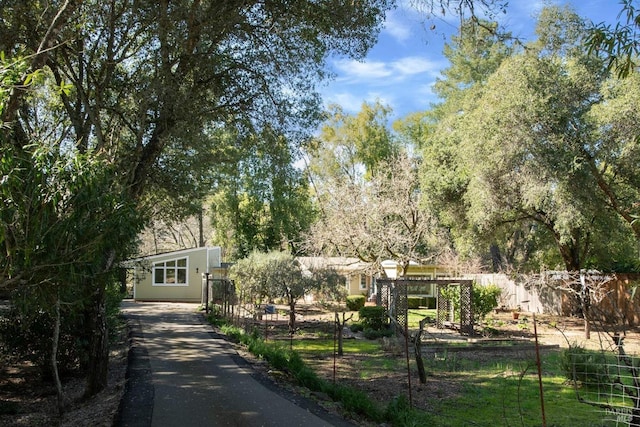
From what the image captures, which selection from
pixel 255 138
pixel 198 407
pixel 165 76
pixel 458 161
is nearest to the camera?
pixel 198 407

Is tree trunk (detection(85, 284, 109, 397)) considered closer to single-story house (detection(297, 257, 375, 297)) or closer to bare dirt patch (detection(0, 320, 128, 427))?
bare dirt patch (detection(0, 320, 128, 427))

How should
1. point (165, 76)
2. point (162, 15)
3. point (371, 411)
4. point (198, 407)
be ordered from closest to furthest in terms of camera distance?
point (371, 411), point (198, 407), point (162, 15), point (165, 76)

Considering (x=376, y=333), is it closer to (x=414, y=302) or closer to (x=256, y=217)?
(x=414, y=302)

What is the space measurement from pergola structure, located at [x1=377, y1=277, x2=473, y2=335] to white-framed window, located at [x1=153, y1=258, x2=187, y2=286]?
630 inches

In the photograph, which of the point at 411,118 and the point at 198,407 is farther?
the point at 411,118

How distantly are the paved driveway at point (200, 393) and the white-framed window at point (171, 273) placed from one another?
1788 centimetres

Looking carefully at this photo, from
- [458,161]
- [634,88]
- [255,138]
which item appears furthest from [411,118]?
[255,138]

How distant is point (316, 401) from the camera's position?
27.2 feet

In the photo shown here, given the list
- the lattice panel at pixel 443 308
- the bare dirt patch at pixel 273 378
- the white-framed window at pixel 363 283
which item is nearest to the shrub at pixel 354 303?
the lattice panel at pixel 443 308

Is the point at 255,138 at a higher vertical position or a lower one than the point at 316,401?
higher

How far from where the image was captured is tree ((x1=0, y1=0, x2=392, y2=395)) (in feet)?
29.8

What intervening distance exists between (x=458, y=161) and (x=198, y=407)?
18.0m

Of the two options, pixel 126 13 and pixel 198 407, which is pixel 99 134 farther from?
pixel 198 407

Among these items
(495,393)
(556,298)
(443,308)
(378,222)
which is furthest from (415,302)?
(495,393)
